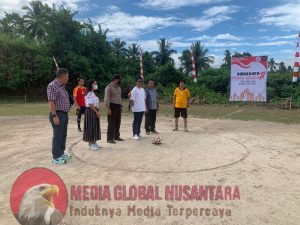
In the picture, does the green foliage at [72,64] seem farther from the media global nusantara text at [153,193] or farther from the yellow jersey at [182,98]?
the media global nusantara text at [153,193]

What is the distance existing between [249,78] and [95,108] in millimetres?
12308

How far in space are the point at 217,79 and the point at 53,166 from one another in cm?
1937

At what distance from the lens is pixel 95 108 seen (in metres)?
6.29

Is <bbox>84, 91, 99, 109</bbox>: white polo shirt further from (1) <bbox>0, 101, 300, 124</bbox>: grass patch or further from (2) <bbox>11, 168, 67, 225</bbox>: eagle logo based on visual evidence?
(1) <bbox>0, 101, 300, 124</bbox>: grass patch

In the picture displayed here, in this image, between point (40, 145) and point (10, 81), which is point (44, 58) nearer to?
Answer: point (10, 81)

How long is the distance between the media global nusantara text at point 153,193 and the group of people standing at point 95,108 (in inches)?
57.2

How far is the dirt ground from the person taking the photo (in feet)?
11.1

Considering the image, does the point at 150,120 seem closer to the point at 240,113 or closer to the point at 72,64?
the point at 240,113

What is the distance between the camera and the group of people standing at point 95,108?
5.24m

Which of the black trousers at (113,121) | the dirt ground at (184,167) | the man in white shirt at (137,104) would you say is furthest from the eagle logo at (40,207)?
the man in white shirt at (137,104)

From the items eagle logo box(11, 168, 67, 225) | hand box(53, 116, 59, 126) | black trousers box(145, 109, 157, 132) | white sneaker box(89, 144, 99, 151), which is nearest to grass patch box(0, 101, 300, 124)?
black trousers box(145, 109, 157, 132)

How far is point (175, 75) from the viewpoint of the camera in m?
26.4

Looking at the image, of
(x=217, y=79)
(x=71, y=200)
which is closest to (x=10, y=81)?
(x=217, y=79)

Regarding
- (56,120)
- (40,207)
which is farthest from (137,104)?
(40,207)
